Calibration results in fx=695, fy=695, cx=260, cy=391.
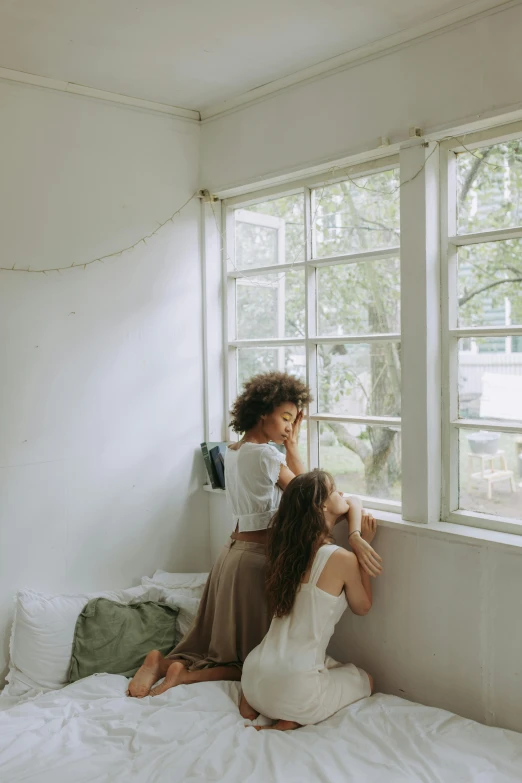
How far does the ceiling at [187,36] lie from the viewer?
242cm

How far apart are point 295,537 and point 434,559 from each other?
1.74 feet

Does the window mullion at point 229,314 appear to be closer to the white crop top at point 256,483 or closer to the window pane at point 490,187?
the white crop top at point 256,483

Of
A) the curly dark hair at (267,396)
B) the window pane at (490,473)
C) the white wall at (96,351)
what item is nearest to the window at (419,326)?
the window pane at (490,473)

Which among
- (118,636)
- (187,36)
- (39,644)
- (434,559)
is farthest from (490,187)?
(39,644)

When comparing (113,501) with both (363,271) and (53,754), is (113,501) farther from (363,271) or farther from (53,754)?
(363,271)

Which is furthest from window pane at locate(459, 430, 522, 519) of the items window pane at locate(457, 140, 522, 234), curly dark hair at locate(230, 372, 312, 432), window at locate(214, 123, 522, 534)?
window pane at locate(457, 140, 522, 234)

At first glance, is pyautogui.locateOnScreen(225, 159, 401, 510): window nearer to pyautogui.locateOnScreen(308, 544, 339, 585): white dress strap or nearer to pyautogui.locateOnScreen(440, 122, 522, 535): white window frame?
pyautogui.locateOnScreen(440, 122, 522, 535): white window frame

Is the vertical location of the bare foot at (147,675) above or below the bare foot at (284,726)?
above

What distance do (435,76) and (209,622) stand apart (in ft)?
7.67

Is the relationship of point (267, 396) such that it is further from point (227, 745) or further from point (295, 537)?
point (227, 745)

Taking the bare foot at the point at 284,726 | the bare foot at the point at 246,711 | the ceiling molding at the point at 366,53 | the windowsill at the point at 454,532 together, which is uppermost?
the ceiling molding at the point at 366,53

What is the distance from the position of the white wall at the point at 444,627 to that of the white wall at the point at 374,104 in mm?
1563

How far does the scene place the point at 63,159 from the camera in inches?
121

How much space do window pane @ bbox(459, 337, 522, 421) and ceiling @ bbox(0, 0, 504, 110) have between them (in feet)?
3.93
